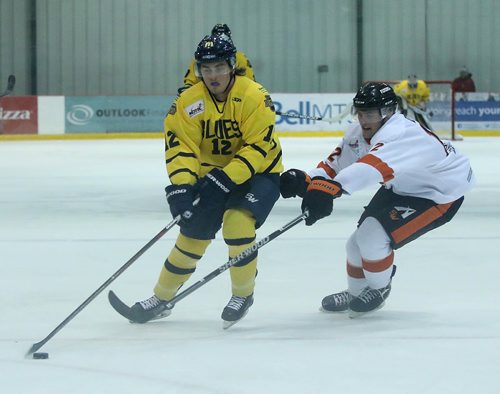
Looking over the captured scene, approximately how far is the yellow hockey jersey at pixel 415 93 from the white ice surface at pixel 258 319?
7.65m

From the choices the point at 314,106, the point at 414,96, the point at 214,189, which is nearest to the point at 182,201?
the point at 214,189

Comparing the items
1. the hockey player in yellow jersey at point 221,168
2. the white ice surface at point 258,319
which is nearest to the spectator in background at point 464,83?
the white ice surface at point 258,319

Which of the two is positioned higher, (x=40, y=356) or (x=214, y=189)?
(x=214, y=189)

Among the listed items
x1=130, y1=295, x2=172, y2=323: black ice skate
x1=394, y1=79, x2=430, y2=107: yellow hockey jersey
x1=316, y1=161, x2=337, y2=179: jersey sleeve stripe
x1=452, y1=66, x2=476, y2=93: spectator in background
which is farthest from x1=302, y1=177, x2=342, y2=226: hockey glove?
x1=452, y1=66, x2=476, y2=93: spectator in background

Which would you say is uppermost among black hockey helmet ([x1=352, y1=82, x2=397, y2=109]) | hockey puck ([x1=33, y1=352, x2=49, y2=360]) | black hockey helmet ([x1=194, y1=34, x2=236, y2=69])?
black hockey helmet ([x1=194, y1=34, x2=236, y2=69])

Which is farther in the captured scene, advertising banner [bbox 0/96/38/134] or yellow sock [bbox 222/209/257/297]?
advertising banner [bbox 0/96/38/134]

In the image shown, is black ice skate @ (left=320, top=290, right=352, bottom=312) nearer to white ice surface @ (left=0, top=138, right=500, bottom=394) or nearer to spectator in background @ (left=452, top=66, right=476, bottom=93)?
white ice surface @ (left=0, top=138, right=500, bottom=394)

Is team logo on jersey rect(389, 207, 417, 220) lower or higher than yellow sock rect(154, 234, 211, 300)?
higher

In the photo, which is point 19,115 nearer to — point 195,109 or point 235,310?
point 195,109

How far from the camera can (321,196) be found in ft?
10.8

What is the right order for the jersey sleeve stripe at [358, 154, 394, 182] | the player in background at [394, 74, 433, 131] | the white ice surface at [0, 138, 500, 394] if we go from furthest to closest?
the player in background at [394, 74, 433, 131] → the jersey sleeve stripe at [358, 154, 394, 182] → the white ice surface at [0, 138, 500, 394]

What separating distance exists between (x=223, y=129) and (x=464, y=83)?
48.5 ft

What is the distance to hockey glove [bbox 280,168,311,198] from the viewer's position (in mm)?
3506

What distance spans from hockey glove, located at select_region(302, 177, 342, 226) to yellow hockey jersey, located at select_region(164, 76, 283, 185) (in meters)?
0.20
